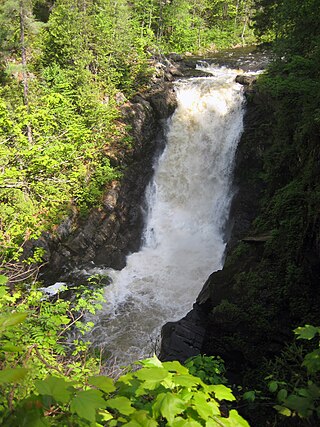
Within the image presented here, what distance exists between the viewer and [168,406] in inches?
53.4

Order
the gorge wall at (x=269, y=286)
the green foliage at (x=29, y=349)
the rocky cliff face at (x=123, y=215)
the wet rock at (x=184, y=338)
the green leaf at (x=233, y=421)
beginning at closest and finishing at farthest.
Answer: the green leaf at (x=233, y=421) → the green foliage at (x=29, y=349) → the gorge wall at (x=269, y=286) → the wet rock at (x=184, y=338) → the rocky cliff face at (x=123, y=215)

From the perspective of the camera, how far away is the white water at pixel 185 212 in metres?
12.3

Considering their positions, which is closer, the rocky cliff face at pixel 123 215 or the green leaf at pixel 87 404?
the green leaf at pixel 87 404

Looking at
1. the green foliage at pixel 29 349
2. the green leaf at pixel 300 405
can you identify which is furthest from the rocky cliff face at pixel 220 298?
the green leaf at pixel 300 405

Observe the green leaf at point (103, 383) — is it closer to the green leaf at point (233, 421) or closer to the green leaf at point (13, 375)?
the green leaf at point (13, 375)

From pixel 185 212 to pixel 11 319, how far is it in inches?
580

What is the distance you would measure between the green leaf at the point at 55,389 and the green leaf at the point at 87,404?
0.04 metres

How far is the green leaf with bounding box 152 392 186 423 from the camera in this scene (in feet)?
4.38

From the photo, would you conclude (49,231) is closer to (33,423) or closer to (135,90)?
(135,90)

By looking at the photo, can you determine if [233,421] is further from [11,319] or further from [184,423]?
[11,319]

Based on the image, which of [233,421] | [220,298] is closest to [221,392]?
[233,421]

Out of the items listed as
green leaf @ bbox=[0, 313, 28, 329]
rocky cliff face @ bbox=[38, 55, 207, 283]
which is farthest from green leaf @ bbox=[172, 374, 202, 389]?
rocky cliff face @ bbox=[38, 55, 207, 283]

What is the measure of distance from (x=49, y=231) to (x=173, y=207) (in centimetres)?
638

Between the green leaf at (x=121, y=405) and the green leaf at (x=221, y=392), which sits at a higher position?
the green leaf at (x=121, y=405)
